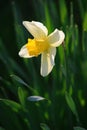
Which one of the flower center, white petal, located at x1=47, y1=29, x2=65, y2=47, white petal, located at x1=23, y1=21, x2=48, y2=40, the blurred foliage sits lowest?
the blurred foliage

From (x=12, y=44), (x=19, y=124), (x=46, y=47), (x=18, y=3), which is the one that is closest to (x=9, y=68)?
(x=19, y=124)

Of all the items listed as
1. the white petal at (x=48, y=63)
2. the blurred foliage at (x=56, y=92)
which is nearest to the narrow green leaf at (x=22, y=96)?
the blurred foliage at (x=56, y=92)

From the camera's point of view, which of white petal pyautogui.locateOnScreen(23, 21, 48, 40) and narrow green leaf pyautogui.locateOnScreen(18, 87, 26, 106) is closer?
white petal pyautogui.locateOnScreen(23, 21, 48, 40)

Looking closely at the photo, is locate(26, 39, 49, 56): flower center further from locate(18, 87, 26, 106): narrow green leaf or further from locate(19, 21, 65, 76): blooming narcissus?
locate(18, 87, 26, 106): narrow green leaf

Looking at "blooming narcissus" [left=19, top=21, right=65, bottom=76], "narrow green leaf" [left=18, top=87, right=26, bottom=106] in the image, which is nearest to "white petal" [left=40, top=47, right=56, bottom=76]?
"blooming narcissus" [left=19, top=21, right=65, bottom=76]

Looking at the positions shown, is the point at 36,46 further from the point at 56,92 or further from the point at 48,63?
the point at 56,92

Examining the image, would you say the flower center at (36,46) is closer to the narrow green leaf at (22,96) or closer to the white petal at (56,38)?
the white petal at (56,38)

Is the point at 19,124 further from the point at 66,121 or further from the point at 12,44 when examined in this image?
the point at 12,44
